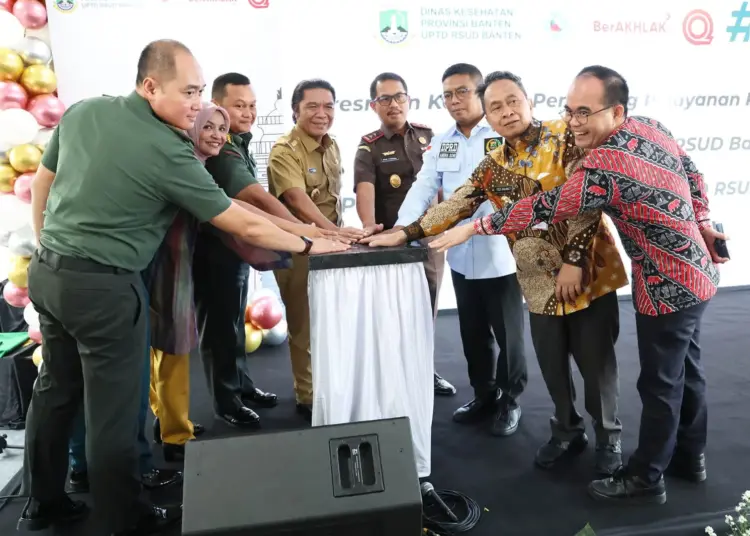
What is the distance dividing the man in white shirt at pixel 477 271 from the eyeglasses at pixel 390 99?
0.97 feet

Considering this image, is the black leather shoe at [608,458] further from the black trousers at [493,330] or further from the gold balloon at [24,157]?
the gold balloon at [24,157]

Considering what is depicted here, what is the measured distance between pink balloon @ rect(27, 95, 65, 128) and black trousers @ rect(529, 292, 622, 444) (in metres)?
2.44

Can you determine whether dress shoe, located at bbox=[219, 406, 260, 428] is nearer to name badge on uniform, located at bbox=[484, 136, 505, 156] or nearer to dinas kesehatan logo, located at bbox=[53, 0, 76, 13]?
name badge on uniform, located at bbox=[484, 136, 505, 156]

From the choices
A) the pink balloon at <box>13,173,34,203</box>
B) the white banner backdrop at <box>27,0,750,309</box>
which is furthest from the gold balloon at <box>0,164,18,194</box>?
the white banner backdrop at <box>27,0,750,309</box>

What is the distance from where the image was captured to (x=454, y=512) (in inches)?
80.8

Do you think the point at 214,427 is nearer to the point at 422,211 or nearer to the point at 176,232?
the point at 176,232

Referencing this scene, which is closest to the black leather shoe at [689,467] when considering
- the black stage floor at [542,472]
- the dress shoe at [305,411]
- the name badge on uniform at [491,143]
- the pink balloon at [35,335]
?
the black stage floor at [542,472]

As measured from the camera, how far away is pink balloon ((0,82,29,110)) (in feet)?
8.87

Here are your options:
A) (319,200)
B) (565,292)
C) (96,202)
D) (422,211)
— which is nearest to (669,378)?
(565,292)

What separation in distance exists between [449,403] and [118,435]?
1.62m

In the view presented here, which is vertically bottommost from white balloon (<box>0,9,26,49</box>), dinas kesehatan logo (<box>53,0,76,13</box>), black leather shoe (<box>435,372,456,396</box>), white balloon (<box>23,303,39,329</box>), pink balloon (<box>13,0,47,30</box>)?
black leather shoe (<box>435,372,456,396</box>)

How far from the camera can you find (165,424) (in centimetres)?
245

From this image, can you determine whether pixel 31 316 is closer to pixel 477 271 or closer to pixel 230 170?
pixel 230 170

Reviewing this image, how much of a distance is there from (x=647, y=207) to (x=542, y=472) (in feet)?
3.68
